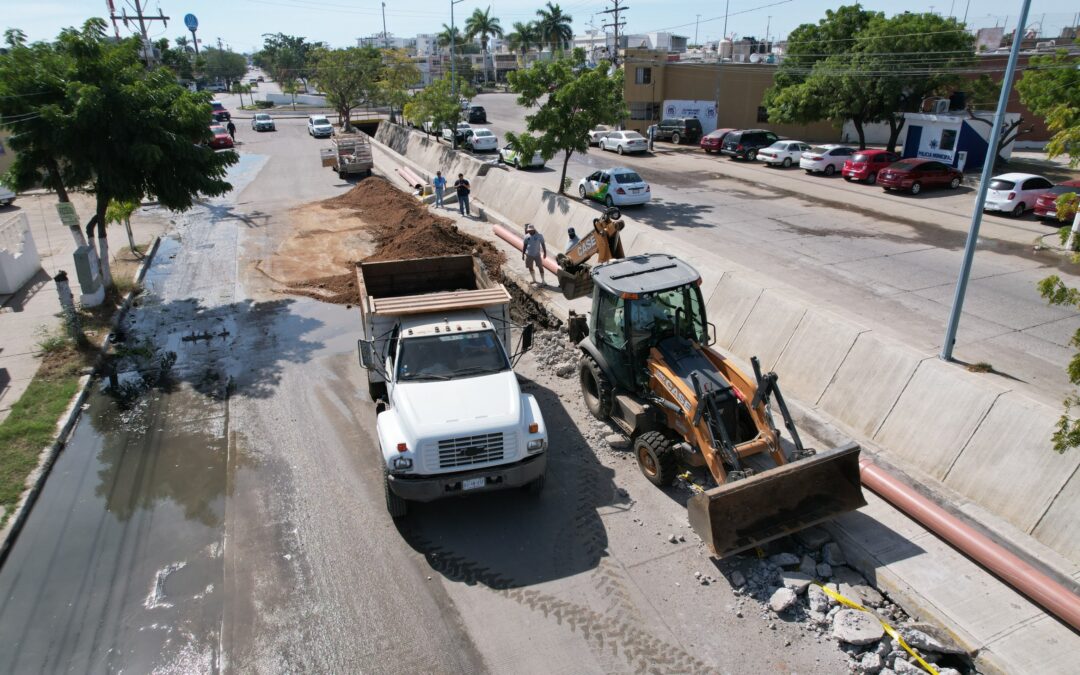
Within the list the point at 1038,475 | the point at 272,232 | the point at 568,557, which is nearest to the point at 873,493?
the point at 1038,475

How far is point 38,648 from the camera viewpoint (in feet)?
21.5

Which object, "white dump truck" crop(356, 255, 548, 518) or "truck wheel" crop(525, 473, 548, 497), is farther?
"truck wheel" crop(525, 473, 548, 497)

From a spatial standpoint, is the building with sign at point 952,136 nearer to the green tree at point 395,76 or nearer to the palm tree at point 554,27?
the green tree at point 395,76

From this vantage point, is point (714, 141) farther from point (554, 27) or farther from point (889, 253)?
point (554, 27)

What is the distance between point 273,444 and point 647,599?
614cm

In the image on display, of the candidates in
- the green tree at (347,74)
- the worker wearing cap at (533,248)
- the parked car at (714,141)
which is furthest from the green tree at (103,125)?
the green tree at (347,74)

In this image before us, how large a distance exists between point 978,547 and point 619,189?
738 inches

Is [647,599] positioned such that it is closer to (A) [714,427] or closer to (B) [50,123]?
(A) [714,427]

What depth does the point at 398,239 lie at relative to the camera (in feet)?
65.7

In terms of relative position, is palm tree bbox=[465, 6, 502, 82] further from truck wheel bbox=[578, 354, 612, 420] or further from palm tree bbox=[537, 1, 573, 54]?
truck wheel bbox=[578, 354, 612, 420]

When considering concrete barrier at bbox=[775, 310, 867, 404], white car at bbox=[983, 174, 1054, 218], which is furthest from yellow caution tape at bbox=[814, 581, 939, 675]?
white car at bbox=[983, 174, 1054, 218]

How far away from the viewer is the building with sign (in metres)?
28.8

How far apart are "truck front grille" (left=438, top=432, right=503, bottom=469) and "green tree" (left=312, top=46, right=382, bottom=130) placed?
1832 inches

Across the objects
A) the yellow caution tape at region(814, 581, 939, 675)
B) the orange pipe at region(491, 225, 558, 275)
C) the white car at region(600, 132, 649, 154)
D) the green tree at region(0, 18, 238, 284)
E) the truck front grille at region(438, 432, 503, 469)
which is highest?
the green tree at region(0, 18, 238, 284)
